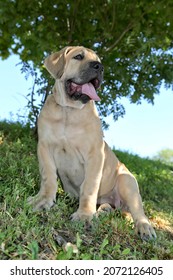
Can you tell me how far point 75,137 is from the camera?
175 inches

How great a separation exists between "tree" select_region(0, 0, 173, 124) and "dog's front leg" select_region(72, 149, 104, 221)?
160 inches

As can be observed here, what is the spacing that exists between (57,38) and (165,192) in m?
3.95

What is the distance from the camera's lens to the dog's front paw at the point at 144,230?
4.19m

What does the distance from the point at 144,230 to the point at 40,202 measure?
108 cm

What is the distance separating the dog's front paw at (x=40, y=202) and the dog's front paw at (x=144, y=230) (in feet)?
3.03

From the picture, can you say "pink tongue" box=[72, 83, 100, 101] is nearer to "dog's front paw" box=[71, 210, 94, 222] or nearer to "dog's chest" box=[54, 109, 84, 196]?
"dog's chest" box=[54, 109, 84, 196]

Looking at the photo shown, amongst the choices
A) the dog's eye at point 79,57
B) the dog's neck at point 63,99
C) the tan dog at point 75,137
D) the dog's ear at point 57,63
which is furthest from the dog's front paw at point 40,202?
the dog's eye at point 79,57

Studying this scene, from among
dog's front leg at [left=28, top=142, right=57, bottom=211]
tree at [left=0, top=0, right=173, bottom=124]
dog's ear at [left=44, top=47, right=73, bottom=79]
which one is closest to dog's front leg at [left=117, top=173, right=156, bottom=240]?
dog's front leg at [left=28, top=142, right=57, bottom=211]

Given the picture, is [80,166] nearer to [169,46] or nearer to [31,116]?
[31,116]

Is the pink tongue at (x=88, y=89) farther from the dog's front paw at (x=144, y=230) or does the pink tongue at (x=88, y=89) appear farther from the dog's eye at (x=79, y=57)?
the dog's front paw at (x=144, y=230)

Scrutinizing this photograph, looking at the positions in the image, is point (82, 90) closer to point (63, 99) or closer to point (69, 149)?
point (63, 99)

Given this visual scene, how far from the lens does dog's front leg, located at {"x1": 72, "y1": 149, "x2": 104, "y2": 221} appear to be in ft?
13.9

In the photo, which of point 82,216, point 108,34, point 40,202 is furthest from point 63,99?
point 108,34

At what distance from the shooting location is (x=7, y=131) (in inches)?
377
